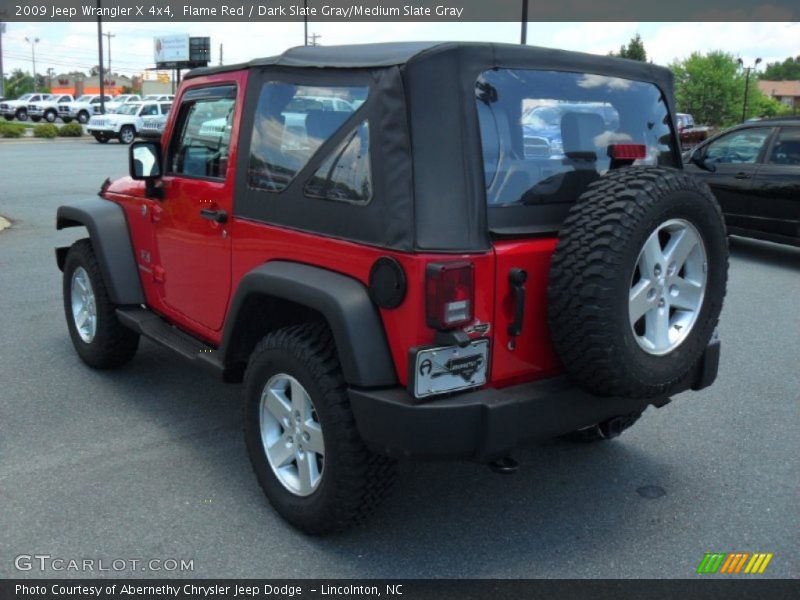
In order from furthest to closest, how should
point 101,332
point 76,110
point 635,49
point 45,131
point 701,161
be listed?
point 635,49
point 76,110
point 45,131
point 701,161
point 101,332

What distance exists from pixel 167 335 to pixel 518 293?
2247mm

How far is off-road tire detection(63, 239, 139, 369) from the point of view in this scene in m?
5.04

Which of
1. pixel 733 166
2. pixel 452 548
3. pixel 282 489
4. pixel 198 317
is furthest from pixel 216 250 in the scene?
pixel 733 166

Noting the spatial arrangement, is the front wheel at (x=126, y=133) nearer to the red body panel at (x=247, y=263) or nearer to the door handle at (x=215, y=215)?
the red body panel at (x=247, y=263)

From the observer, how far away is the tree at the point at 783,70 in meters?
170

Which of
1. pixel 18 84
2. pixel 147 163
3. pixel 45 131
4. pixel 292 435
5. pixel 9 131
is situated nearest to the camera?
pixel 292 435

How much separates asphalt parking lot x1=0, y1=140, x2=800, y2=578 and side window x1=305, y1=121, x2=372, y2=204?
140cm

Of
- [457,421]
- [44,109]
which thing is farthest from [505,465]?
[44,109]

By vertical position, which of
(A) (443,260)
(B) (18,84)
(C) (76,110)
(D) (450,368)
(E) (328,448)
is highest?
(B) (18,84)

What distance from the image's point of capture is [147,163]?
4414 mm

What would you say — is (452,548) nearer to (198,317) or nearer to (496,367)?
(496,367)

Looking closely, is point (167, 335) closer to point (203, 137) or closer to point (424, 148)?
point (203, 137)

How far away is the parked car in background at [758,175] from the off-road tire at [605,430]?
19.6 feet

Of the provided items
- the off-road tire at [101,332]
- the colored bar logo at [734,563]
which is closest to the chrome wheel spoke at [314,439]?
the colored bar logo at [734,563]
